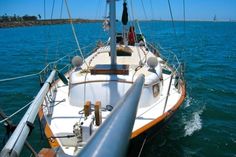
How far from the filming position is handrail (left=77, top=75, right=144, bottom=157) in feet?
3.48

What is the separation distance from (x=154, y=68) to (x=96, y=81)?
2451mm

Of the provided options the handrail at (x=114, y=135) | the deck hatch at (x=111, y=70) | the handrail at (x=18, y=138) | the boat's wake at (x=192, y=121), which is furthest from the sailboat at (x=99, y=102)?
the handrail at (x=114, y=135)

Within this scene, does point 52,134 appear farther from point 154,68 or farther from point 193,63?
point 193,63

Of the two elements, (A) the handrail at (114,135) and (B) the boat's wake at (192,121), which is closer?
(A) the handrail at (114,135)

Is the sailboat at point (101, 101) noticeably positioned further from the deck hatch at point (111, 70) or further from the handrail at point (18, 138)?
the handrail at point (18, 138)

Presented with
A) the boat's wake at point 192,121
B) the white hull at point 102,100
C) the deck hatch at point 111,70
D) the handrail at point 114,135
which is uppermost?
the handrail at point 114,135

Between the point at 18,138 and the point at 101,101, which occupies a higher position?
the point at 18,138

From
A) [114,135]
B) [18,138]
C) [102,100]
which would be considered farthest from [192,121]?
[114,135]

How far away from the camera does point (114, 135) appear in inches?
44.4

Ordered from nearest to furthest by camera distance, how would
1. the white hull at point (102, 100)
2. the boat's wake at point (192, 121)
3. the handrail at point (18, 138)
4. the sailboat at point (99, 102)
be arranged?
the handrail at point (18, 138)
the sailboat at point (99, 102)
the white hull at point (102, 100)
the boat's wake at point (192, 121)

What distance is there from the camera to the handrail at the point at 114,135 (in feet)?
3.48

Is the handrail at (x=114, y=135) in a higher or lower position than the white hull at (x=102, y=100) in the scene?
higher

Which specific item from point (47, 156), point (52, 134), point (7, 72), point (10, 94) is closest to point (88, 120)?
point (52, 134)

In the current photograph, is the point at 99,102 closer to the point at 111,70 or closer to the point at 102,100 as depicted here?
the point at 102,100
